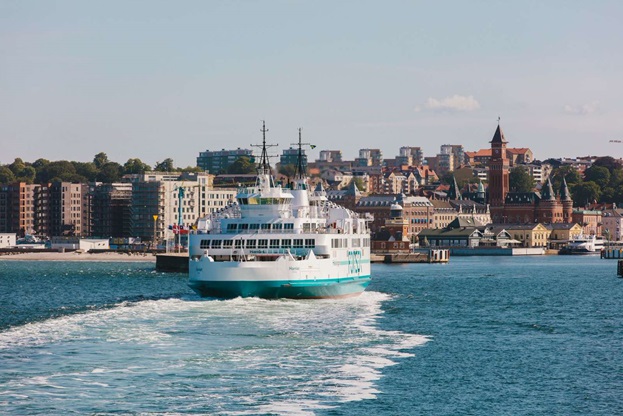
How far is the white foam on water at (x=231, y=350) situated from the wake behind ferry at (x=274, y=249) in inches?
60.8

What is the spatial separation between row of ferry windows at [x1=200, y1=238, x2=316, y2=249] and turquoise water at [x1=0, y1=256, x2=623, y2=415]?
12.8 feet

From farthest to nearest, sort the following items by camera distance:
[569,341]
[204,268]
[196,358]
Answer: [204,268]
[569,341]
[196,358]

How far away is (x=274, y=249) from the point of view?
84062 millimetres

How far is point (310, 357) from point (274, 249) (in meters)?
28.0

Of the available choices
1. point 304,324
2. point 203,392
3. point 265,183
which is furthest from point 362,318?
point 203,392

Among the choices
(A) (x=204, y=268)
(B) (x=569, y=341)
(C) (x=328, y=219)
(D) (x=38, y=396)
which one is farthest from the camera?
(C) (x=328, y=219)

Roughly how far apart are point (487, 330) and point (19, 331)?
26.1m

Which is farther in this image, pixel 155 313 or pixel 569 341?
pixel 155 313

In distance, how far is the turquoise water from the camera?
152 feet

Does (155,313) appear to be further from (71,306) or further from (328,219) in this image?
(328,219)

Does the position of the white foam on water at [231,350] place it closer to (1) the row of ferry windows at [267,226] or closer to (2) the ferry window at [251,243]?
(2) the ferry window at [251,243]

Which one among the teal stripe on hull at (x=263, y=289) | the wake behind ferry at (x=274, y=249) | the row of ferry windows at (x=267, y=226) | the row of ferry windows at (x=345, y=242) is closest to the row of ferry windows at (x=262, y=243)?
the wake behind ferry at (x=274, y=249)

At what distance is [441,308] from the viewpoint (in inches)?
3413

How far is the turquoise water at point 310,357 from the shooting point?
46.2m
